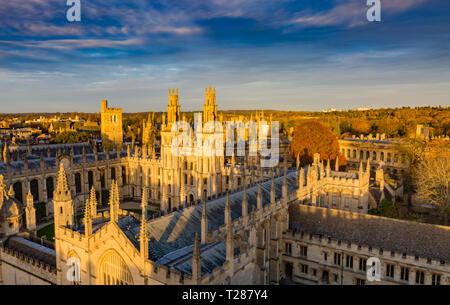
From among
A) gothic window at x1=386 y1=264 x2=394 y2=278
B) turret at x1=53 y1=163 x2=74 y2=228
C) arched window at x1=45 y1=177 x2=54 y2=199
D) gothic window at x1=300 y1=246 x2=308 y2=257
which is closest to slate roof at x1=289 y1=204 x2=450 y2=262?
gothic window at x1=386 y1=264 x2=394 y2=278

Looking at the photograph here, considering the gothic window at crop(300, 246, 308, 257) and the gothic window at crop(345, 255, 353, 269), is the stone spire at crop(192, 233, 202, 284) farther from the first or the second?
the gothic window at crop(345, 255, 353, 269)

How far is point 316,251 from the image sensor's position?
25.2 meters

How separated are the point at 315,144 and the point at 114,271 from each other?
44.6 metres

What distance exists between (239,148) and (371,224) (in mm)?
35463

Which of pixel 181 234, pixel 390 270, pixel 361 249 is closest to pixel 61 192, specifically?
pixel 181 234

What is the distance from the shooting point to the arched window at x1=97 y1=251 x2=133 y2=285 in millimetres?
16094

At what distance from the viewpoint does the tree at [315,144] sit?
54.9 m

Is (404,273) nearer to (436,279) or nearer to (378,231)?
(436,279)

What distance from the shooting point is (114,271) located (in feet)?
54.7

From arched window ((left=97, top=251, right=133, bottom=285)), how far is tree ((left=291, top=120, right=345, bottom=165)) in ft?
142

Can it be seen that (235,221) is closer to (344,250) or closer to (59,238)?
(344,250)

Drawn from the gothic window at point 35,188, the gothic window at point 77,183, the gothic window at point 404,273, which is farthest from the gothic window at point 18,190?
the gothic window at point 404,273

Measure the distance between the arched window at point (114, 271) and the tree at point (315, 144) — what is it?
43.4 meters
